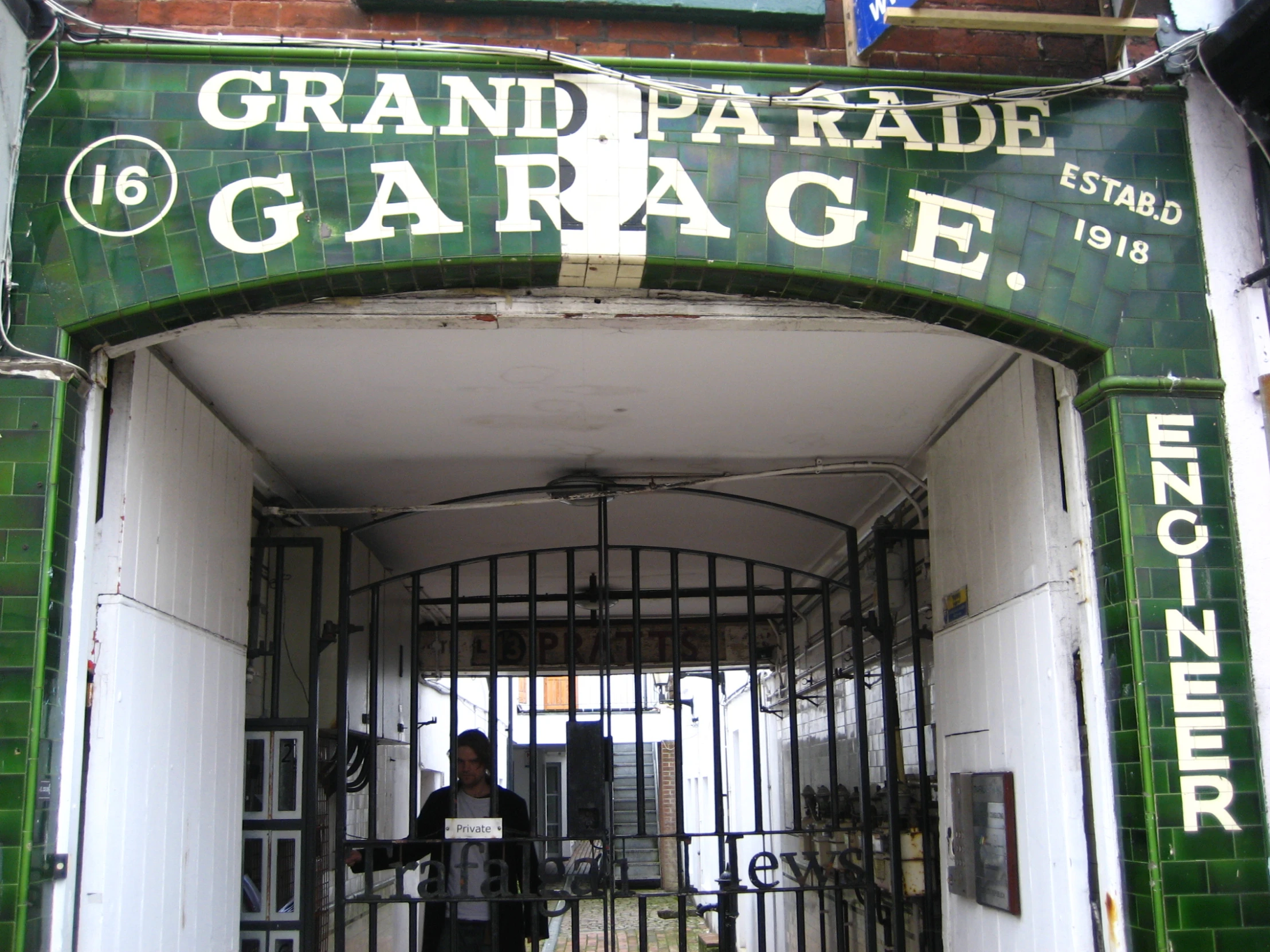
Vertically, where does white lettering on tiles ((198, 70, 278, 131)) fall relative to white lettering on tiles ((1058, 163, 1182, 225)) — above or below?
above

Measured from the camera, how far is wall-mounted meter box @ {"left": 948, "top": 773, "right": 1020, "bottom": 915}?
13.0 feet

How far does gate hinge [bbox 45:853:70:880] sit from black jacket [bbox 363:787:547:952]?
2.29 m

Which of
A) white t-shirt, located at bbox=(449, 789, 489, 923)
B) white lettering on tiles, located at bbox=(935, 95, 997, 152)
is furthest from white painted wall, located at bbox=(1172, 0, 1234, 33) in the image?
white t-shirt, located at bbox=(449, 789, 489, 923)

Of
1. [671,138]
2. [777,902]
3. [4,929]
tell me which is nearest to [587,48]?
[671,138]

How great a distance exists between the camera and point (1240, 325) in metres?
3.65

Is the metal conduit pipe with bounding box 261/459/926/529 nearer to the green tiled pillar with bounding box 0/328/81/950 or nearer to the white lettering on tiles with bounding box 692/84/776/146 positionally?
the white lettering on tiles with bounding box 692/84/776/146

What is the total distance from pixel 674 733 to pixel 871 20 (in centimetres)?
466

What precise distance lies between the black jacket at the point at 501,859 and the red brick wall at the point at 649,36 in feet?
11.0

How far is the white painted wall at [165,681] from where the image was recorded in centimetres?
337

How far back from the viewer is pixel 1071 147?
3.78m

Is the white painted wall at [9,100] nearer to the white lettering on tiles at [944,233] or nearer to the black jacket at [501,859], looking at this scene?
the white lettering on tiles at [944,233]

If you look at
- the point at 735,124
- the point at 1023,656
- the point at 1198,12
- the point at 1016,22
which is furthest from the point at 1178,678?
the point at 1198,12

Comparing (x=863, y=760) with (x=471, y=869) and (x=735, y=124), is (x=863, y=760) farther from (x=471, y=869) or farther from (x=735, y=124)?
(x=735, y=124)

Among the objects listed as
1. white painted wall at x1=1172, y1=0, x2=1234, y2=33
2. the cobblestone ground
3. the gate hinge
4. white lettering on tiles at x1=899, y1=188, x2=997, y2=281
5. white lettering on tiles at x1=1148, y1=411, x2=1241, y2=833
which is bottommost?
the cobblestone ground
